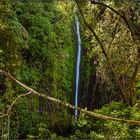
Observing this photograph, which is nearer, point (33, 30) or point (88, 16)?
point (88, 16)

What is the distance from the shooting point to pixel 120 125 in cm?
713

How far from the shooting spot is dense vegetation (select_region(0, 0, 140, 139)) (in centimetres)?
A: 724

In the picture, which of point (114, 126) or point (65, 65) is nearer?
point (114, 126)

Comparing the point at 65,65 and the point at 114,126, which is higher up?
the point at 65,65

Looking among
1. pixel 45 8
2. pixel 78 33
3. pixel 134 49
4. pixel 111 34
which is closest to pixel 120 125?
pixel 134 49

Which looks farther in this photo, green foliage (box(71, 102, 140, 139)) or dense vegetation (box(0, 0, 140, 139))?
dense vegetation (box(0, 0, 140, 139))

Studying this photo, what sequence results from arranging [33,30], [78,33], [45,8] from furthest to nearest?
[78,33]
[45,8]
[33,30]

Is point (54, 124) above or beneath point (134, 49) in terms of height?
beneath

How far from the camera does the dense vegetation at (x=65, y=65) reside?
7239 millimetres

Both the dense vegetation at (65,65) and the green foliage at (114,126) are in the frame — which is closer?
the green foliage at (114,126)

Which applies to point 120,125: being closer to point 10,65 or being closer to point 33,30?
point 10,65

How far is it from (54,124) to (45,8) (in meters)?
3.74

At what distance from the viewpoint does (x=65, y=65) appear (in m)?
13.4

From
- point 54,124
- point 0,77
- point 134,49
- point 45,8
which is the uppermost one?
point 45,8
